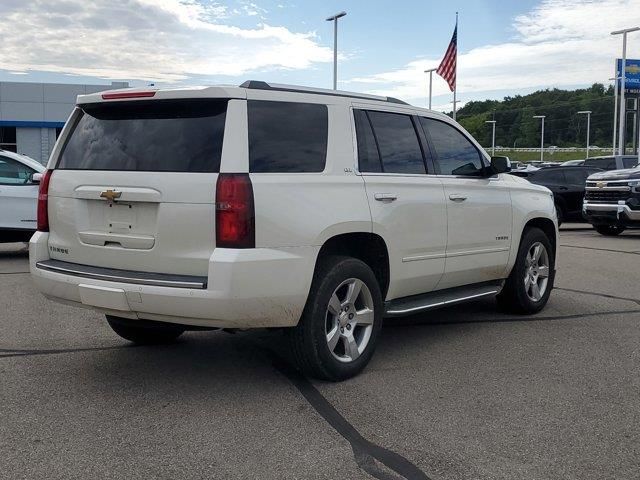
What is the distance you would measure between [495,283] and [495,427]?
2.76m

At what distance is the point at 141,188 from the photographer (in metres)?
4.35

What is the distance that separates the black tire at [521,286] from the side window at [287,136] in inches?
113

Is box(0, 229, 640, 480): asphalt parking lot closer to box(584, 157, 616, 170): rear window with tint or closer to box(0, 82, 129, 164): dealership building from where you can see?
box(584, 157, 616, 170): rear window with tint

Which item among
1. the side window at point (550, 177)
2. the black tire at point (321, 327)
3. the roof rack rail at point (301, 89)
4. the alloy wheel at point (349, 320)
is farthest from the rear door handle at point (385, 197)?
the side window at point (550, 177)

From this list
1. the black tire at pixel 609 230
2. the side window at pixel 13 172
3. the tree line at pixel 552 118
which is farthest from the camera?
the tree line at pixel 552 118

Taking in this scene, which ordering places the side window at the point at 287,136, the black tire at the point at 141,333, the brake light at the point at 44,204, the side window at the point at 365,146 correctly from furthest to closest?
the black tire at the point at 141,333
the side window at the point at 365,146
the brake light at the point at 44,204
the side window at the point at 287,136

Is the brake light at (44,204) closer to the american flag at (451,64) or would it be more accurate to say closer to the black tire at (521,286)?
the black tire at (521,286)

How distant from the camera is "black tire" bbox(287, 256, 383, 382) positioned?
452 cm

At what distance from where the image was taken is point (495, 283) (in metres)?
6.62

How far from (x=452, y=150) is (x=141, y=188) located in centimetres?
291

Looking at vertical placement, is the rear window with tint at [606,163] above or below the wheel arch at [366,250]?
above

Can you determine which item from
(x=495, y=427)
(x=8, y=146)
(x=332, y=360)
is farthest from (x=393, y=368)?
(x=8, y=146)

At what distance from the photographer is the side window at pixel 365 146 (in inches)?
199

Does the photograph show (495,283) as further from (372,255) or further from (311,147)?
(311,147)
